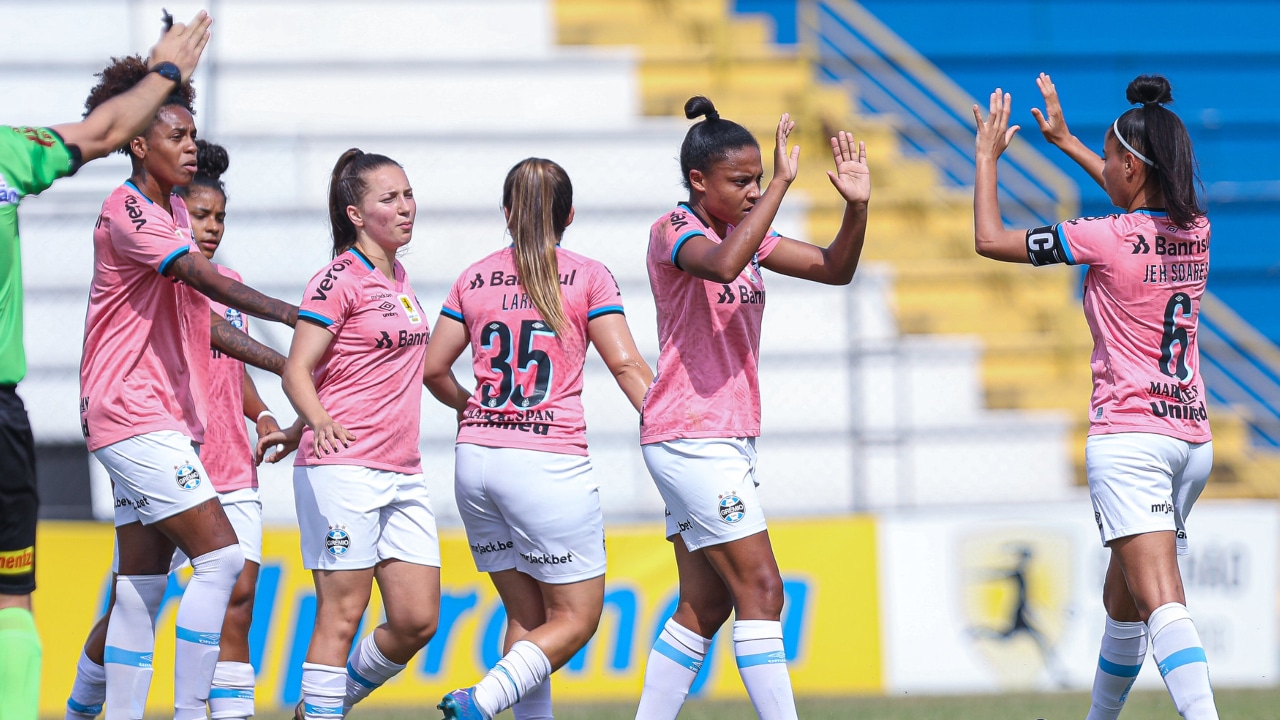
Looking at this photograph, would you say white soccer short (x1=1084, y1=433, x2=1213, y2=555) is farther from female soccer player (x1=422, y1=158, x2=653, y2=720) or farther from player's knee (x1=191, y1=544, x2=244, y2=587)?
player's knee (x1=191, y1=544, x2=244, y2=587)

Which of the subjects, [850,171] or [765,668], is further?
[850,171]

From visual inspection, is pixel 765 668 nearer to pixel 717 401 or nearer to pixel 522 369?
pixel 717 401

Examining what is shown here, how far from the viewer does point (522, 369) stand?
Result: 490 centimetres

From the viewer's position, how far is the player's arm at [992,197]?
15.8 ft

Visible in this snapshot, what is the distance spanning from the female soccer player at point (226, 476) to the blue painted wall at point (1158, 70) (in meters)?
9.16

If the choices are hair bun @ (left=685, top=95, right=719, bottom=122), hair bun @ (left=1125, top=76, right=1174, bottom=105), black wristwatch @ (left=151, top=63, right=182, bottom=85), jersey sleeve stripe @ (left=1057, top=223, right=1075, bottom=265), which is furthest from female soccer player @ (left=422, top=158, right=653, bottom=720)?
hair bun @ (left=1125, top=76, right=1174, bottom=105)

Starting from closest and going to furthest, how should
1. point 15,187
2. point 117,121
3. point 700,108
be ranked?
1. point 15,187
2. point 117,121
3. point 700,108

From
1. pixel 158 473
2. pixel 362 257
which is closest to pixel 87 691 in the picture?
pixel 158 473

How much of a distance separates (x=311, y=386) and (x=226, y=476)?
47.2 inches

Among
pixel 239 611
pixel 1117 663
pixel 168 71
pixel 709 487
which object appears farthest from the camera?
pixel 239 611

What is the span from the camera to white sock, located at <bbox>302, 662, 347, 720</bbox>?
488 cm

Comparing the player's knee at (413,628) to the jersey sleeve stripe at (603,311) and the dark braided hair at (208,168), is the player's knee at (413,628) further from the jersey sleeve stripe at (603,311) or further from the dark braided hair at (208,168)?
the dark braided hair at (208,168)

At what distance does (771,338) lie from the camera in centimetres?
1064

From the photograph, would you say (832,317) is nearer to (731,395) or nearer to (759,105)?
(759,105)
